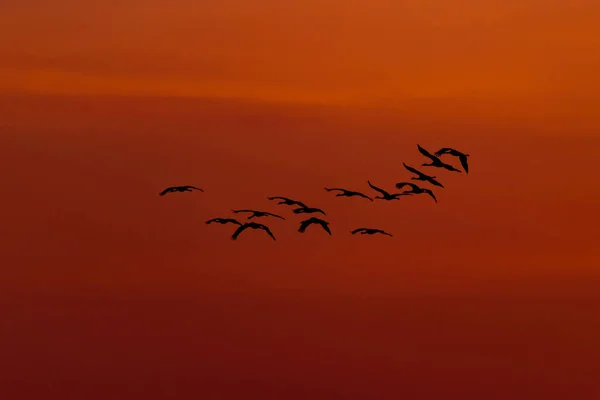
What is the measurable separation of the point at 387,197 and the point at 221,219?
1205cm

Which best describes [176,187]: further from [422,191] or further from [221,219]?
[422,191]

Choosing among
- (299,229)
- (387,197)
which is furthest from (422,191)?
(299,229)

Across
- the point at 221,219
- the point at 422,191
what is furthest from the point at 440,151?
the point at 221,219

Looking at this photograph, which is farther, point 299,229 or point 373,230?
point 373,230

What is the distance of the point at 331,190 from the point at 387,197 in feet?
25.3

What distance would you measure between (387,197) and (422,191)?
255cm

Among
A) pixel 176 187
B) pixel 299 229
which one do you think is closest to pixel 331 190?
pixel 299 229

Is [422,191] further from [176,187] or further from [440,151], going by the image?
[176,187]

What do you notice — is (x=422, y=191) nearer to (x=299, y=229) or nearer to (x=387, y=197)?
(x=387, y=197)

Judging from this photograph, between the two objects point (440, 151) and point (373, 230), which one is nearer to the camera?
point (440, 151)

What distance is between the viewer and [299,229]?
132000 millimetres

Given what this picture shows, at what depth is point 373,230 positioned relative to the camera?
140m

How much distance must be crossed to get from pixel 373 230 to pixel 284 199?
7.24m

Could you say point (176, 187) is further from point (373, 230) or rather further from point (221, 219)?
point (373, 230)
